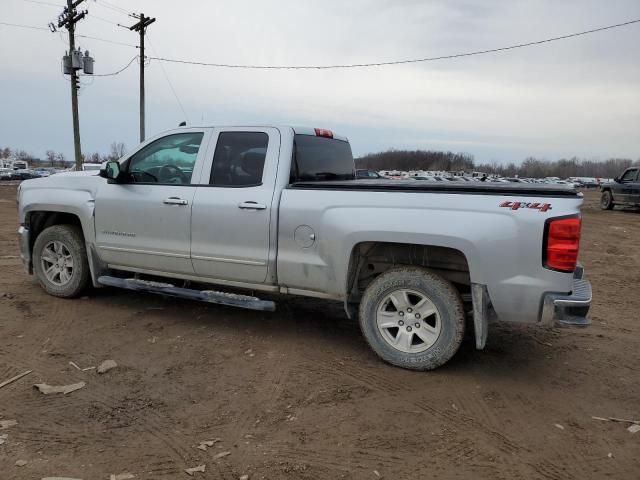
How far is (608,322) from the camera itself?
5.84 metres

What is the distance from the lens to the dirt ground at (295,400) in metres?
2.99

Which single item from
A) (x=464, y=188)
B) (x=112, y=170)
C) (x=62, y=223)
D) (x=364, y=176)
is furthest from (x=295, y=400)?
(x=364, y=176)

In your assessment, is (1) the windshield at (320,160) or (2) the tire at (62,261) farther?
(2) the tire at (62,261)

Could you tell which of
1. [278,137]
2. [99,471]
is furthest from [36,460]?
[278,137]

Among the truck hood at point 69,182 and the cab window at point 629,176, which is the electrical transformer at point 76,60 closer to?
the truck hood at point 69,182

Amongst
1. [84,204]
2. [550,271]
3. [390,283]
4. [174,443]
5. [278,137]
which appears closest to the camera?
[174,443]

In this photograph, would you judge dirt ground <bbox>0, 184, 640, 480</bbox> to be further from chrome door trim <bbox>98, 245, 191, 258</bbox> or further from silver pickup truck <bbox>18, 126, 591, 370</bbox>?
chrome door trim <bbox>98, 245, 191, 258</bbox>

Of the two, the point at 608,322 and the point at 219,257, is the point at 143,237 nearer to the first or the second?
the point at 219,257

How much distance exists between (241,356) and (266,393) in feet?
2.49

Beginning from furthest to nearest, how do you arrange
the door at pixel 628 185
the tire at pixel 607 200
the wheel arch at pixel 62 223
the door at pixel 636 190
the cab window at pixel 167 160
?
the tire at pixel 607 200 < the door at pixel 628 185 < the door at pixel 636 190 < the wheel arch at pixel 62 223 < the cab window at pixel 167 160

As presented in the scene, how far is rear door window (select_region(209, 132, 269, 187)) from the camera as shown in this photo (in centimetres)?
486

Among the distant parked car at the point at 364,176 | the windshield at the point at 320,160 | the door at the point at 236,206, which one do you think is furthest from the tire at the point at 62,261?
the distant parked car at the point at 364,176

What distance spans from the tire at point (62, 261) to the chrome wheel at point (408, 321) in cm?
351

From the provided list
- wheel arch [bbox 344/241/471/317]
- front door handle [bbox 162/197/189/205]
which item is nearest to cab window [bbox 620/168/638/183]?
wheel arch [bbox 344/241/471/317]
